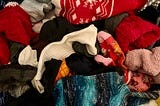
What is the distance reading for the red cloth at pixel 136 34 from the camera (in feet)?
2.84

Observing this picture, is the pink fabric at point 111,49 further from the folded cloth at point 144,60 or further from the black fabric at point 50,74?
the black fabric at point 50,74

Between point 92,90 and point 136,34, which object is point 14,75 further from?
point 136,34

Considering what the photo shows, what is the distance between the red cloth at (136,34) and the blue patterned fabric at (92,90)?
0.13 metres

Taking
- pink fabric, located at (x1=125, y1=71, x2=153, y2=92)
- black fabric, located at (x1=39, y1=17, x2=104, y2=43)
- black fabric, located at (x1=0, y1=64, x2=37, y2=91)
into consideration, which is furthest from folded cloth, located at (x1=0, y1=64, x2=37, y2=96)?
Result: pink fabric, located at (x1=125, y1=71, x2=153, y2=92)

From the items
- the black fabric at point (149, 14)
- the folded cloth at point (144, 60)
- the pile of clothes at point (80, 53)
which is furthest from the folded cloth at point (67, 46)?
the black fabric at point (149, 14)

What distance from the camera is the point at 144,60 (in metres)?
0.82

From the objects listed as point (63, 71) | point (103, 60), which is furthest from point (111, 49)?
point (63, 71)

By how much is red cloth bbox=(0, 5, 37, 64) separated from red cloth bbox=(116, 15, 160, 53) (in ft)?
0.83

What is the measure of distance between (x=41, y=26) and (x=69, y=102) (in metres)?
0.26

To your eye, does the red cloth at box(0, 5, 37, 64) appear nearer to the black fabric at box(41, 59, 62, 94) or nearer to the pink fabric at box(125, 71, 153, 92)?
the black fabric at box(41, 59, 62, 94)

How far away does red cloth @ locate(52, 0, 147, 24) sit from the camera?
0.91m

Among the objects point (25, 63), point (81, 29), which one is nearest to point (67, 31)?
point (81, 29)

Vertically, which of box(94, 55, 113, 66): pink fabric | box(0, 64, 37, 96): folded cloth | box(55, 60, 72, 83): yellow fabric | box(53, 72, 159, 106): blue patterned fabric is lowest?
box(53, 72, 159, 106): blue patterned fabric

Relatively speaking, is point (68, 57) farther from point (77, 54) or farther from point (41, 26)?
point (41, 26)
